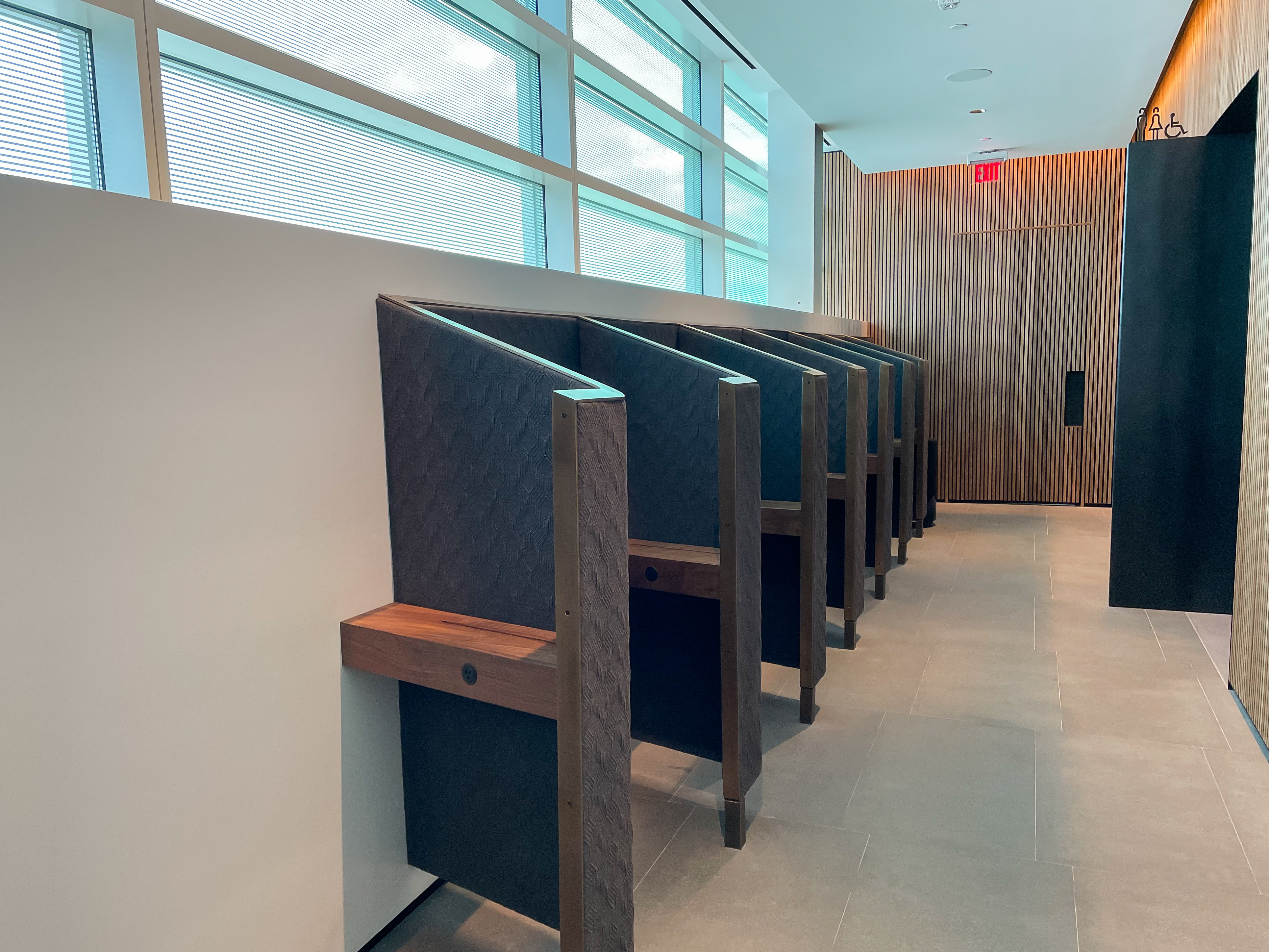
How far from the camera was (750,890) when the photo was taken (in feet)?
6.21

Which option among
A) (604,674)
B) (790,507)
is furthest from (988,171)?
(604,674)

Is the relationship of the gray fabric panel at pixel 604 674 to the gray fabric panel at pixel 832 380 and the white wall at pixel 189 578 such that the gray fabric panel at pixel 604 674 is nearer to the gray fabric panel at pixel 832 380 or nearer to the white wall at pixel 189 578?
the white wall at pixel 189 578

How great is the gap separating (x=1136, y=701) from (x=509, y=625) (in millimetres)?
2433

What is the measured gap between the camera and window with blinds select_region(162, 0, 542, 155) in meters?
2.84

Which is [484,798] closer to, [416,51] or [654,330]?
[654,330]

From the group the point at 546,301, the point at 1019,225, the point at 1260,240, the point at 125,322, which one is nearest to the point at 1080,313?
the point at 1019,225

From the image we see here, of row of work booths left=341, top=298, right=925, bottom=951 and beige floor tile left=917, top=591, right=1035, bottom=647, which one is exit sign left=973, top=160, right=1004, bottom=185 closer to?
beige floor tile left=917, top=591, right=1035, bottom=647

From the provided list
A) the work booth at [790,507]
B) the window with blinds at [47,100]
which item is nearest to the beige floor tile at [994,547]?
the work booth at [790,507]

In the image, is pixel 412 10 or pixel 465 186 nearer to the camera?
pixel 412 10

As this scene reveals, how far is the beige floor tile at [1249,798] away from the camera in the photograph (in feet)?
6.40

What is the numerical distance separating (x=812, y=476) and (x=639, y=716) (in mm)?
869

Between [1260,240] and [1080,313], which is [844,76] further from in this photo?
[1080,313]

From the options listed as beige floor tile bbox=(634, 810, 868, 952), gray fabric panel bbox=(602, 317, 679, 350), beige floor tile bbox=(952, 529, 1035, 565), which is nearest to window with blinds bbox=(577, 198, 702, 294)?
gray fabric panel bbox=(602, 317, 679, 350)

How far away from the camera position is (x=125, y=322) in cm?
120
